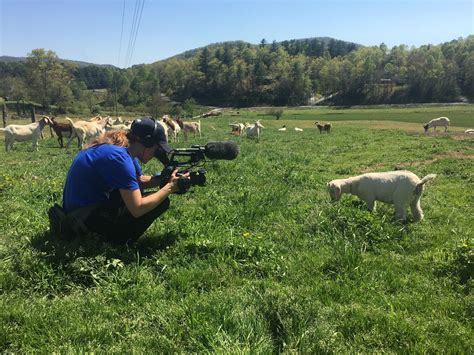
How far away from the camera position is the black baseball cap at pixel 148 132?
15.8ft

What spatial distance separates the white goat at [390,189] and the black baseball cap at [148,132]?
4591mm

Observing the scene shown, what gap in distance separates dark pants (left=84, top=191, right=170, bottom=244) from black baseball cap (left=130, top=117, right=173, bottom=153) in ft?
2.46

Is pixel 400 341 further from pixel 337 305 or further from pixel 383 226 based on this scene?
pixel 383 226

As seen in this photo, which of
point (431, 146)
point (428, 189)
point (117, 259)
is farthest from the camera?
point (431, 146)

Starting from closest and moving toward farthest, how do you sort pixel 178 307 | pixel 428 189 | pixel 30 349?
pixel 30 349, pixel 178 307, pixel 428 189

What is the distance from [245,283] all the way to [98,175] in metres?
2.20

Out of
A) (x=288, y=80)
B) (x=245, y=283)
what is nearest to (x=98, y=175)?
(x=245, y=283)

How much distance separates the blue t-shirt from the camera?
176 inches

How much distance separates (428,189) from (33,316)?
9970 mm

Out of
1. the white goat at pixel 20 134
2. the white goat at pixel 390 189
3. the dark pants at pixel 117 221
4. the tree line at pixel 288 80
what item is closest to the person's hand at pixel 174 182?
the dark pants at pixel 117 221

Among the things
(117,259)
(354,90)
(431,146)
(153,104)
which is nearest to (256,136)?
(431,146)

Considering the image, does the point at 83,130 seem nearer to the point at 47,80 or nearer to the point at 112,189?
the point at 112,189

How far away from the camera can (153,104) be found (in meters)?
79.8

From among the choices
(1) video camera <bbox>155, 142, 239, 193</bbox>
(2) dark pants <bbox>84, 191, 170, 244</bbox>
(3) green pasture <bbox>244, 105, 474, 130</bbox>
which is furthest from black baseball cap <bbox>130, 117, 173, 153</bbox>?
(3) green pasture <bbox>244, 105, 474, 130</bbox>
